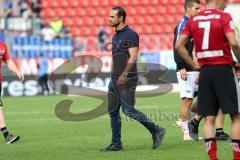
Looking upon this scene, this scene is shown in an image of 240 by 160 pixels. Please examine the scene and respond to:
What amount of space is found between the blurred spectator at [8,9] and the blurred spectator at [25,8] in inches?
18.5

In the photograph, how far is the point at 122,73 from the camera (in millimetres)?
11102

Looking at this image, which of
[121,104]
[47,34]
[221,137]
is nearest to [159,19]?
[47,34]

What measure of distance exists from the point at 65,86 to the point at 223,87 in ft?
70.2

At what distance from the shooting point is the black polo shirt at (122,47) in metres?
11.0

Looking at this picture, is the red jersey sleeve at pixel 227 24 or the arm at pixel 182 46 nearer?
the red jersey sleeve at pixel 227 24

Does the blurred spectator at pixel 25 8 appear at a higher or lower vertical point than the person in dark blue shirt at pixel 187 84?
lower

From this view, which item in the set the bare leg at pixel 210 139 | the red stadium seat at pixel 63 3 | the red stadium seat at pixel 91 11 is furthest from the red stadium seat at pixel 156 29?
the bare leg at pixel 210 139

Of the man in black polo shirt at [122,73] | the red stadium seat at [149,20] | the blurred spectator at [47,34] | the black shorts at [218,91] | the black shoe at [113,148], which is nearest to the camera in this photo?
the black shorts at [218,91]

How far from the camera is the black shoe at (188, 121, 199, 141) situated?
1247 centimetres

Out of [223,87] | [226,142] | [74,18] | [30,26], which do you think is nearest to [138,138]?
[226,142]

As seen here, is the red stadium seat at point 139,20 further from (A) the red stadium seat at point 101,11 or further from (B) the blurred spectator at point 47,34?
(B) the blurred spectator at point 47,34

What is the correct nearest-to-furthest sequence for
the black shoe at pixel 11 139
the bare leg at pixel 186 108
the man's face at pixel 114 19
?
1. the man's face at pixel 114 19
2. the bare leg at pixel 186 108
3. the black shoe at pixel 11 139

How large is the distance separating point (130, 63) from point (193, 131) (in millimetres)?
2282

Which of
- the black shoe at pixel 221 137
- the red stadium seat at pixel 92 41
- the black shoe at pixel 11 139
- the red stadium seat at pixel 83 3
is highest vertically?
the black shoe at pixel 221 137
